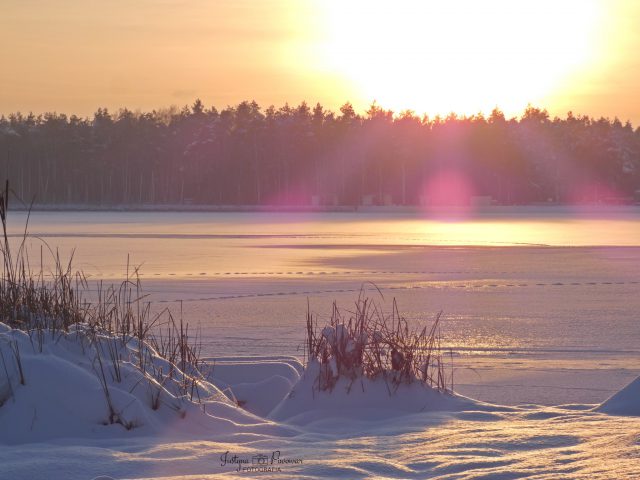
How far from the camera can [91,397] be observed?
21.4 feet

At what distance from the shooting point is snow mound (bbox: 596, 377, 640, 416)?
688cm

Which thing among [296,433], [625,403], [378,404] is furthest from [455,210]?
[296,433]

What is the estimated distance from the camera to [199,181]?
12412cm

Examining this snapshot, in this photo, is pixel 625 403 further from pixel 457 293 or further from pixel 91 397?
pixel 457 293

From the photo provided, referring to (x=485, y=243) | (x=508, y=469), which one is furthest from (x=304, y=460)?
(x=485, y=243)

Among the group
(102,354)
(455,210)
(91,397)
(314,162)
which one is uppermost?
(314,162)

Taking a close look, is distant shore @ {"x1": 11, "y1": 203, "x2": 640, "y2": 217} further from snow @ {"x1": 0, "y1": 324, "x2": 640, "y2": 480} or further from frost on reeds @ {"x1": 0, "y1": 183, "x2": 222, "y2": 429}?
snow @ {"x1": 0, "y1": 324, "x2": 640, "y2": 480}

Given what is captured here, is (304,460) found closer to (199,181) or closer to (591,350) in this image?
(591,350)

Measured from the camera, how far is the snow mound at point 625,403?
6.88 meters

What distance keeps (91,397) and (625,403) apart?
3.46 m

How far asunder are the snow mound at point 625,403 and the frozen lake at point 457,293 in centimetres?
74

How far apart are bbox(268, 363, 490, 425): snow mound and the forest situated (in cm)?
10605

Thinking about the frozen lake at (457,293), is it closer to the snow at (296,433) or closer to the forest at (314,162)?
the snow at (296,433)

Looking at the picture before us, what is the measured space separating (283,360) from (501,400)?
2146 millimetres
